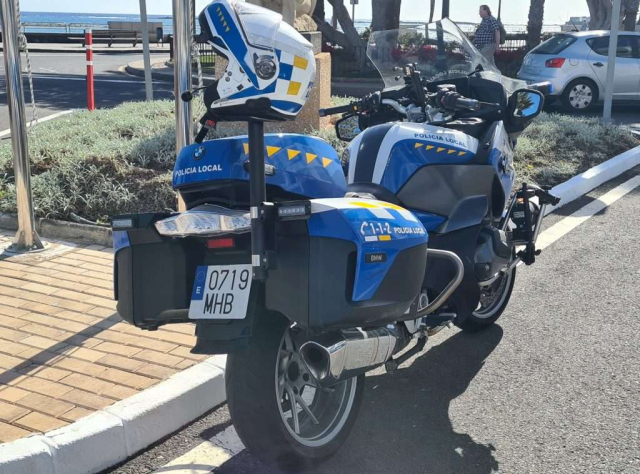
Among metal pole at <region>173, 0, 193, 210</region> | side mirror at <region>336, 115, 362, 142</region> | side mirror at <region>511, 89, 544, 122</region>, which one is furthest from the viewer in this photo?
metal pole at <region>173, 0, 193, 210</region>

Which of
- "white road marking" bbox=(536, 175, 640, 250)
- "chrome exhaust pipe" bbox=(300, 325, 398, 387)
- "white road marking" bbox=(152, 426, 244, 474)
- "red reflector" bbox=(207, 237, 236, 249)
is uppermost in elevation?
"red reflector" bbox=(207, 237, 236, 249)

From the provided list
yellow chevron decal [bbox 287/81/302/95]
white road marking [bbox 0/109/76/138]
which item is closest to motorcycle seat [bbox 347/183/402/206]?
yellow chevron decal [bbox 287/81/302/95]

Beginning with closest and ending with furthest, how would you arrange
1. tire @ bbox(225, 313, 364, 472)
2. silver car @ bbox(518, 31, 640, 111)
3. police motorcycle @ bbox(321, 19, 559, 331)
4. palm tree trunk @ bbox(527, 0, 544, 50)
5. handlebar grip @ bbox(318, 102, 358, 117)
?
1. tire @ bbox(225, 313, 364, 472)
2. police motorcycle @ bbox(321, 19, 559, 331)
3. handlebar grip @ bbox(318, 102, 358, 117)
4. silver car @ bbox(518, 31, 640, 111)
5. palm tree trunk @ bbox(527, 0, 544, 50)

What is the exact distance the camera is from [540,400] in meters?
3.96

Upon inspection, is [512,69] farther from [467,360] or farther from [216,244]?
[216,244]

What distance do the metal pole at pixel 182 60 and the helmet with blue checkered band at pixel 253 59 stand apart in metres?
2.19

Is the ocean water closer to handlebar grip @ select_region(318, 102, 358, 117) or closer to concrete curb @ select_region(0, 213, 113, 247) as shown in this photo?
concrete curb @ select_region(0, 213, 113, 247)

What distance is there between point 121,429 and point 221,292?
0.86 meters

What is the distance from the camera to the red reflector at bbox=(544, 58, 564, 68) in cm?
1528

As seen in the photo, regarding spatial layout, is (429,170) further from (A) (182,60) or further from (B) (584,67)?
(B) (584,67)

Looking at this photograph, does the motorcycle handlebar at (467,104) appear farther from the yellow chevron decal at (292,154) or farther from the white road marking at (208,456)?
the white road marking at (208,456)

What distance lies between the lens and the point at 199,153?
3088 millimetres

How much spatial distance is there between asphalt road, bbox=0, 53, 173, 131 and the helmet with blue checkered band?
34.2 feet

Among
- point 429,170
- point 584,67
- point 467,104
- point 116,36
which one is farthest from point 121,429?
point 116,36
